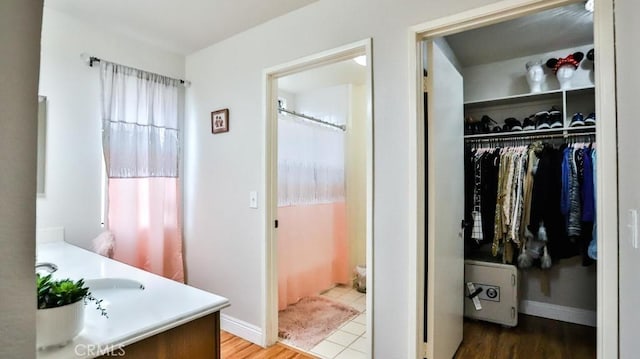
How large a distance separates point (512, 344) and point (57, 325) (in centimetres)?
276

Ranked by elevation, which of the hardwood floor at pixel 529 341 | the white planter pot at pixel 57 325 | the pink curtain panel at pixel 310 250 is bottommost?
the hardwood floor at pixel 529 341

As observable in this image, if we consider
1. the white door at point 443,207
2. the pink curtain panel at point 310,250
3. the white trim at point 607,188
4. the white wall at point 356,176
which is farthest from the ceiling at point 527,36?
the pink curtain panel at point 310,250

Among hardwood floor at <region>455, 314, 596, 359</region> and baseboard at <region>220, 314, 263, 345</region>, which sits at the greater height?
baseboard at <region>220, 314, 263, 345</region>

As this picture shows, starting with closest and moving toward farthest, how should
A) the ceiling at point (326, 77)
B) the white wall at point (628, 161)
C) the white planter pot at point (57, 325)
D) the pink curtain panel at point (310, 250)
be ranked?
the white planter pot at point (57, 325) → the white wall at point (628, 161) → the pink curtain panel at point (310, 250) → the ceiling at point (326, 77)

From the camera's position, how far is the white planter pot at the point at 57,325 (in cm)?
80

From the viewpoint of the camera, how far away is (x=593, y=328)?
265 cm

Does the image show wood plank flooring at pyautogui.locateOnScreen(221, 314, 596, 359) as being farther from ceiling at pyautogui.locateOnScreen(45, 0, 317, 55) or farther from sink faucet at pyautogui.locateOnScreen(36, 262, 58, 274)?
ceiling at pyautogui.locateOnScreen(45, 0, 317, 55)

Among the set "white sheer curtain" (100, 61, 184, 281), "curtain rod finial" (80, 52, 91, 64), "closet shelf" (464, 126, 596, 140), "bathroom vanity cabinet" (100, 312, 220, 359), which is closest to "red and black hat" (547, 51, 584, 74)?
"closet shelf" (464, 126, 596, 140)

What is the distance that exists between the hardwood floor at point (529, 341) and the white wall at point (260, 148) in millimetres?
1000

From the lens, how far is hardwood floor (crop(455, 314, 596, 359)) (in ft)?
7.43

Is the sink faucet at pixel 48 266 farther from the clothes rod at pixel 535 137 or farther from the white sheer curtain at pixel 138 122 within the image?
the clothes rod at pixel 535 137

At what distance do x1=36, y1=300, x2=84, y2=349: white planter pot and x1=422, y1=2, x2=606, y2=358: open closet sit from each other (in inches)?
72.2

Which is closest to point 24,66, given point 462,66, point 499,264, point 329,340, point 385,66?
point 385,66

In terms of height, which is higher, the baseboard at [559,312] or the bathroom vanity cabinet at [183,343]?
the bathroom vanity cabinet at [183,343]
